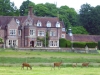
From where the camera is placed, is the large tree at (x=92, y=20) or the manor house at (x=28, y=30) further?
the large tree at (x=92, y=20)

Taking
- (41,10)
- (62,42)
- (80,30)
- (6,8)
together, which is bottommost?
(62,42)

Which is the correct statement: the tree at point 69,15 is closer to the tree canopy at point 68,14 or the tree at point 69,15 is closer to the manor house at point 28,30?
the tree canopy at point 68,14

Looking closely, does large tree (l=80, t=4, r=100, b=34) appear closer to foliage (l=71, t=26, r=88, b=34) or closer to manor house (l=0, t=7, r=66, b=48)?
foliage (l=71, t=26, r=88, b=34)

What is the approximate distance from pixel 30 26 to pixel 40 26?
2.25m

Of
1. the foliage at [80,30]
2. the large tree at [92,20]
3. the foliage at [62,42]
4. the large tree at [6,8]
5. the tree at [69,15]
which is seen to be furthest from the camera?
the tree at [69,15]

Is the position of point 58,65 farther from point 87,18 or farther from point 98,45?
point 87,18

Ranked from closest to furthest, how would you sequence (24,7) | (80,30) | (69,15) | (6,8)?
(6,8), (80,30), (24,7), (69,15)

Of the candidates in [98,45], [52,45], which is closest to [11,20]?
[52,45]

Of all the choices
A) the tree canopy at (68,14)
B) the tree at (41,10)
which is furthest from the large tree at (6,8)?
the tree at (41,10)

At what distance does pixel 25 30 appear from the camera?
3492 inches

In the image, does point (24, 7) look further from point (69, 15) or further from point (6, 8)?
point (6, 8)

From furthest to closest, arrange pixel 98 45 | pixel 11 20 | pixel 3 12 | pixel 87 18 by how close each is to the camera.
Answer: pixel 87 18 → pixel 3 12 → pixel 98 45 → pixel 11 20

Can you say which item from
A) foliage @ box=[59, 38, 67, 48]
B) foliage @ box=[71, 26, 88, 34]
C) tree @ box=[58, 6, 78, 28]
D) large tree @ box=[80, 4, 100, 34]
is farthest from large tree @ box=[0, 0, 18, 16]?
foliage @ box=[59, 38, 67, 48]

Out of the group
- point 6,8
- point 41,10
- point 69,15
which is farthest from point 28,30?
point 69,15
